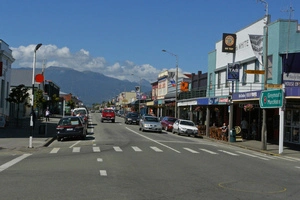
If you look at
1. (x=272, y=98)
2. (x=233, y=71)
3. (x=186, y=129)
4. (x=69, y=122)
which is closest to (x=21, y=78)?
(x=186, y=129)

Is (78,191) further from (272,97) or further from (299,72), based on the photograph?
(299,72)

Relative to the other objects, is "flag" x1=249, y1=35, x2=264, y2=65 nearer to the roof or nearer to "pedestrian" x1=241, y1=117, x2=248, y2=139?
"pedestrian" x1=241, y1=117, x2=248, y2=139

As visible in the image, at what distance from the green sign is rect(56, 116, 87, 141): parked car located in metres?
11.8

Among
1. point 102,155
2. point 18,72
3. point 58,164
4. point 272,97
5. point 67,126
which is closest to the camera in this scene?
point 58,164

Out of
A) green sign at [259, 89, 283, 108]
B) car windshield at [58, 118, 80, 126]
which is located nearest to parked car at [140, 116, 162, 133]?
car windshield at [58, 118, 80, 126]

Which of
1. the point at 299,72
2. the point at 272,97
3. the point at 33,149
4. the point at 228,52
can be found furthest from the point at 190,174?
the point at 228,52

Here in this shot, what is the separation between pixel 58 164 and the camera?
14555 millimetres

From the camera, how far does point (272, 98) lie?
24.4 meters

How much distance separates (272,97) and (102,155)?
37.8 ft

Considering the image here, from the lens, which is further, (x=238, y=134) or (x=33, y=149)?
(x=238, y=134)

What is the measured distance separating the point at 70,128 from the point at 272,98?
1285 centimetres

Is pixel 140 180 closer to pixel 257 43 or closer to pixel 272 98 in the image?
pixel 272 98

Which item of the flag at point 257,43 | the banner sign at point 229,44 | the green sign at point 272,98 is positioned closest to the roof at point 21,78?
the banner sign at point 229,44

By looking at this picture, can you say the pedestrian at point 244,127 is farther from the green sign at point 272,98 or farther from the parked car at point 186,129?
the green sign at point 272,98
